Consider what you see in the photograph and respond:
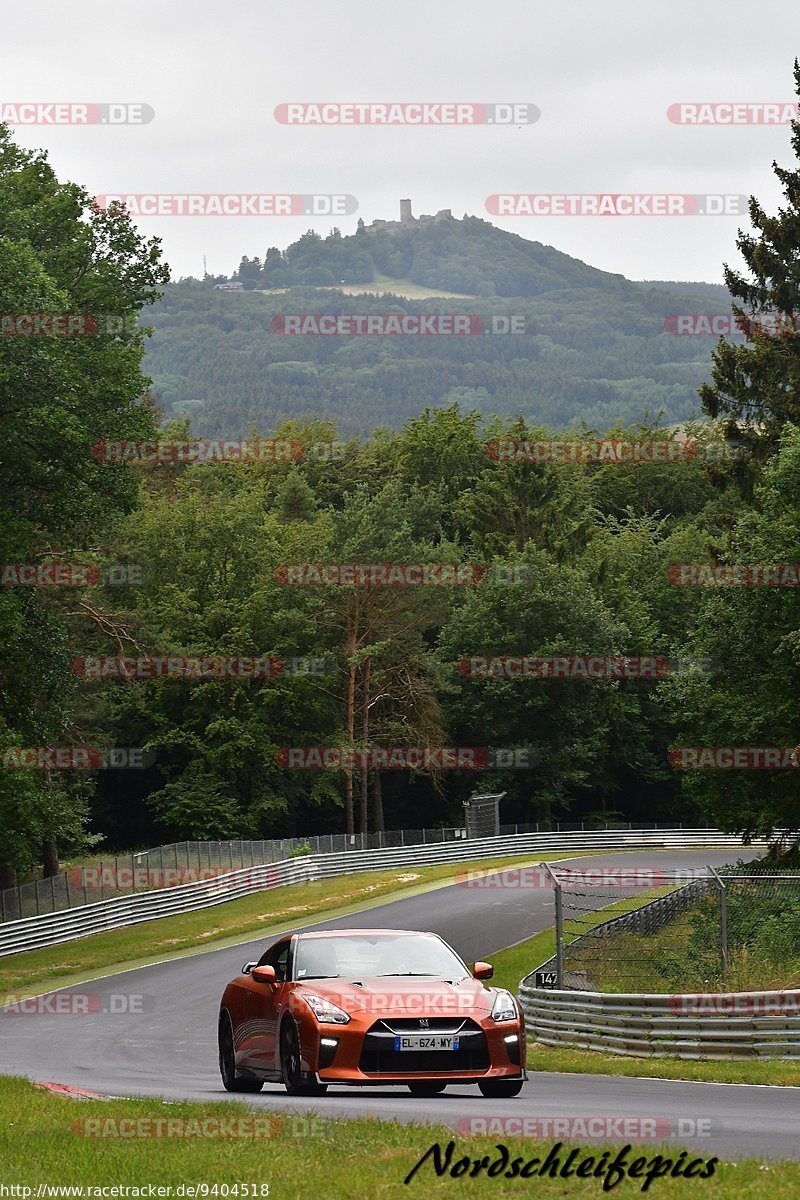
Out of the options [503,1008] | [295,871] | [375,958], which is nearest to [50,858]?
[295,871]

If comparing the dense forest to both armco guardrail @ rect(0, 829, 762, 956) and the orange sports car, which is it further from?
the orange sports car

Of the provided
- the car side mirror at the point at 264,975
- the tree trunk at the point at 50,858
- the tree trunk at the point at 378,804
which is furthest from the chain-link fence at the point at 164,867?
the car side mirror at the point at 264,975

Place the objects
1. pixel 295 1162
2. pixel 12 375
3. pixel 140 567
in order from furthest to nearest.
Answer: pixel 140 567, pixel 12 375, pixel 295 1162

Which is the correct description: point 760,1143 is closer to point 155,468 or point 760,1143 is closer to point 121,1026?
point 121,1026

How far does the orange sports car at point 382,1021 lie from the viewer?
1246 cm

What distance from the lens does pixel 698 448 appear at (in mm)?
97312

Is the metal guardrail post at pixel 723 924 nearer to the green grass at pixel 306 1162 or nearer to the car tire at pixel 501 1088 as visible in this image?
the car tire at pixel 501 1088

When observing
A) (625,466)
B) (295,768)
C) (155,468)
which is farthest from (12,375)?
(625,466)

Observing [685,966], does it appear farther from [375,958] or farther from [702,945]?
[375,958]

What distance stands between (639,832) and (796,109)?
33065mm

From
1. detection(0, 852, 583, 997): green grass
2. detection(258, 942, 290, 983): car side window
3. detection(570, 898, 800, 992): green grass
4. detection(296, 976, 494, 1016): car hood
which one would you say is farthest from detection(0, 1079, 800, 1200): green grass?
detection(0, 852, 583, 997): green grass

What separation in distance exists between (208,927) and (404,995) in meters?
34.2

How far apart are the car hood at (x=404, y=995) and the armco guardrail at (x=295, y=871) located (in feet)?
98.0

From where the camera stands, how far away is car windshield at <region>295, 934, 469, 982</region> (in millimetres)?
13523
